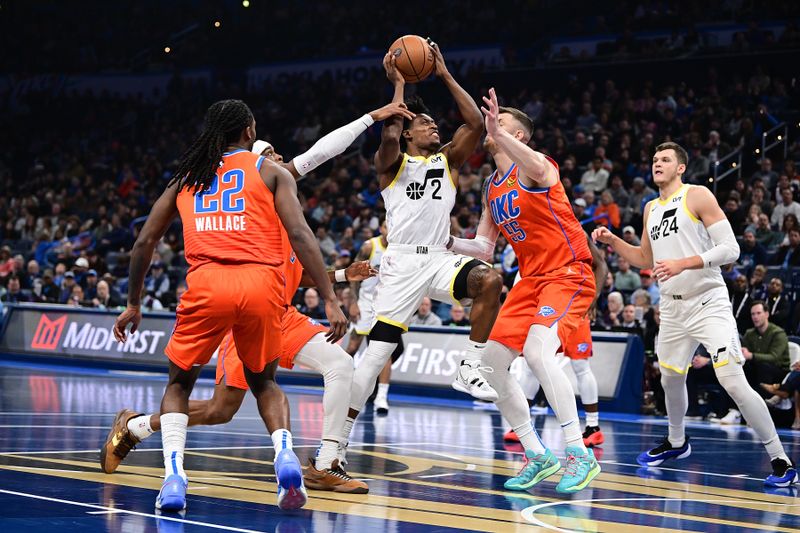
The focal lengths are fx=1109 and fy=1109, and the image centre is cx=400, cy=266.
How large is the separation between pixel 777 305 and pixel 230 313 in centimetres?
1021

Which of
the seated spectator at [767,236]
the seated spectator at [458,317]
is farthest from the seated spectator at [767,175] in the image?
the seated spectator at [458,317]

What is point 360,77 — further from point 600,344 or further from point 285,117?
point 600,344

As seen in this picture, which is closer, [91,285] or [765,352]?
[765,352]

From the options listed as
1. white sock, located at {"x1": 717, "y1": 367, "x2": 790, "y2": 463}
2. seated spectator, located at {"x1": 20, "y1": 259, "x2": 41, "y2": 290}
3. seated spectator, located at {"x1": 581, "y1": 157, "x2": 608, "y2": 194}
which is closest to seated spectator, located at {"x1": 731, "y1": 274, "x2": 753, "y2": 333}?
seated spectator, located at {"x1": 581, "y1": 157, "x2": 608, "y2": 194}

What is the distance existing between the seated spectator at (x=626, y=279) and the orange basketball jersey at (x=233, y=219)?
1144 centimetres

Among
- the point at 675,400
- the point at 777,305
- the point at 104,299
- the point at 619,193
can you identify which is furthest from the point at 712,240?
the point at 104,299

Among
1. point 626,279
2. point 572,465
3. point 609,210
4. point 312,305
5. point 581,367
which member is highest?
point 609,210

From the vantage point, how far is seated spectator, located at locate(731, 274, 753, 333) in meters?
14.1

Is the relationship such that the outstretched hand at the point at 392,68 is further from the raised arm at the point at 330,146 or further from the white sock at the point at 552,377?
the white sock at the point at 552,377

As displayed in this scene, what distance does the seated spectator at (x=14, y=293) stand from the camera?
888 inches

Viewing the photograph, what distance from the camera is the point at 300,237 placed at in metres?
5.93

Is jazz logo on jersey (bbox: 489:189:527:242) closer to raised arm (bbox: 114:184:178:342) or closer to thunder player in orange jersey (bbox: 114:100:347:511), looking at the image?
thunder player in orange jersey (bbox: 114:100:347:511)

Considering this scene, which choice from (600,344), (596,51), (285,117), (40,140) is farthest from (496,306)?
(40,140)

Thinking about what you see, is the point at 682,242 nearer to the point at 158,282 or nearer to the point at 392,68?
the point at 392,68
